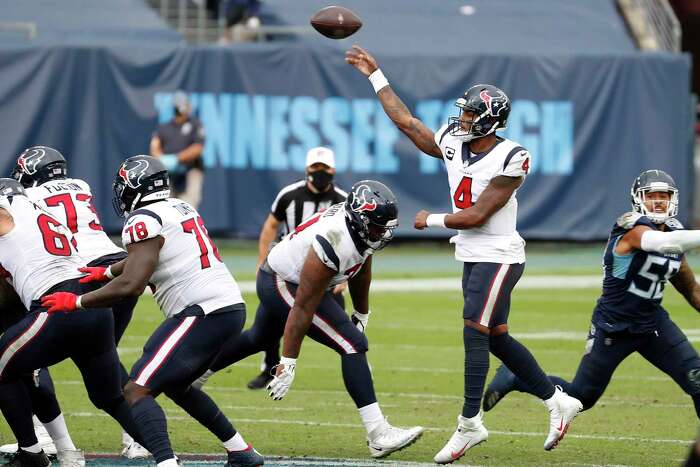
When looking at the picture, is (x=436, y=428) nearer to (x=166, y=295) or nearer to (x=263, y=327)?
A: (x=263, y=327)

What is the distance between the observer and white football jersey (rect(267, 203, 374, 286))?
258 inches

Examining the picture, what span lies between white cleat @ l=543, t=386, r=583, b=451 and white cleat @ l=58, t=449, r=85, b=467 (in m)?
2.41

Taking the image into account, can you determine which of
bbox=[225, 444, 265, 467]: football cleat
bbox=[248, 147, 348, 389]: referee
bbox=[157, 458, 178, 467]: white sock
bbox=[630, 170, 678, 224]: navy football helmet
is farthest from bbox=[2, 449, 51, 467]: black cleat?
bbox=[630, 170, 678, 224]: navy football helmet

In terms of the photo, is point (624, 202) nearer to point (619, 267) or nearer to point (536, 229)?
point (536, 229)

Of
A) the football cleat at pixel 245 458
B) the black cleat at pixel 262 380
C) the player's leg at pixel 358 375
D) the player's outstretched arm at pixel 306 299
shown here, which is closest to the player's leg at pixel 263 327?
the player's leg at pixel 358 375

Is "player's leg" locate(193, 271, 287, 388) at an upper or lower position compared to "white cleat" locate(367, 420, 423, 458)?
upper

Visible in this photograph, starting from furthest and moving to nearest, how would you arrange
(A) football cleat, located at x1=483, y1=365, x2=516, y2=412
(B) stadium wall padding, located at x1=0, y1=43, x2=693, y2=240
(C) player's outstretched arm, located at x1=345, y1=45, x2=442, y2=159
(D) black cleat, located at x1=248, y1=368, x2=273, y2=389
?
1. (B) stadium wall padding, located at x1=0, y1=43, x2=693, y2=240
2. (D) black cleat, located at x1=248, y1=368, x2=273, y2=389
3. (A) football cleat, located at x1=483, y1=365, x2=516, y2=412
4. (C) player's outstretched arm, located at x1=345, y1=45, x2=442, y2=159

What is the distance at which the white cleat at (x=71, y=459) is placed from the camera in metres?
6.50

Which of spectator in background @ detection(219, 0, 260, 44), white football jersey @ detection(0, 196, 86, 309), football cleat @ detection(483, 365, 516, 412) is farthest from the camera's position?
spectator in background @ detection(219, 0, 260, 44)

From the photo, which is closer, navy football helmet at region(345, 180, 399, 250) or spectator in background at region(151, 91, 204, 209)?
navy football helmet at region(345, 180, 399, 250)

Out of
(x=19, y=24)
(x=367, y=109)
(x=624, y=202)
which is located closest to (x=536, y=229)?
(x=624, y=202)

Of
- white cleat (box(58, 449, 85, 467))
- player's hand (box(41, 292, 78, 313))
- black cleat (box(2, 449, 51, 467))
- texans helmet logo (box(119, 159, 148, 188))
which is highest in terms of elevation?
texans helmet logo (box(119, 159, 148, 188))

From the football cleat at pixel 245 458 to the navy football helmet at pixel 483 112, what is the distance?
2025mm

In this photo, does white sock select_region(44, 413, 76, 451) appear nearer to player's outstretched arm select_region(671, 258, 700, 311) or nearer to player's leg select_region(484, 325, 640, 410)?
player's leg select_region(484, 325, 640, 410)
